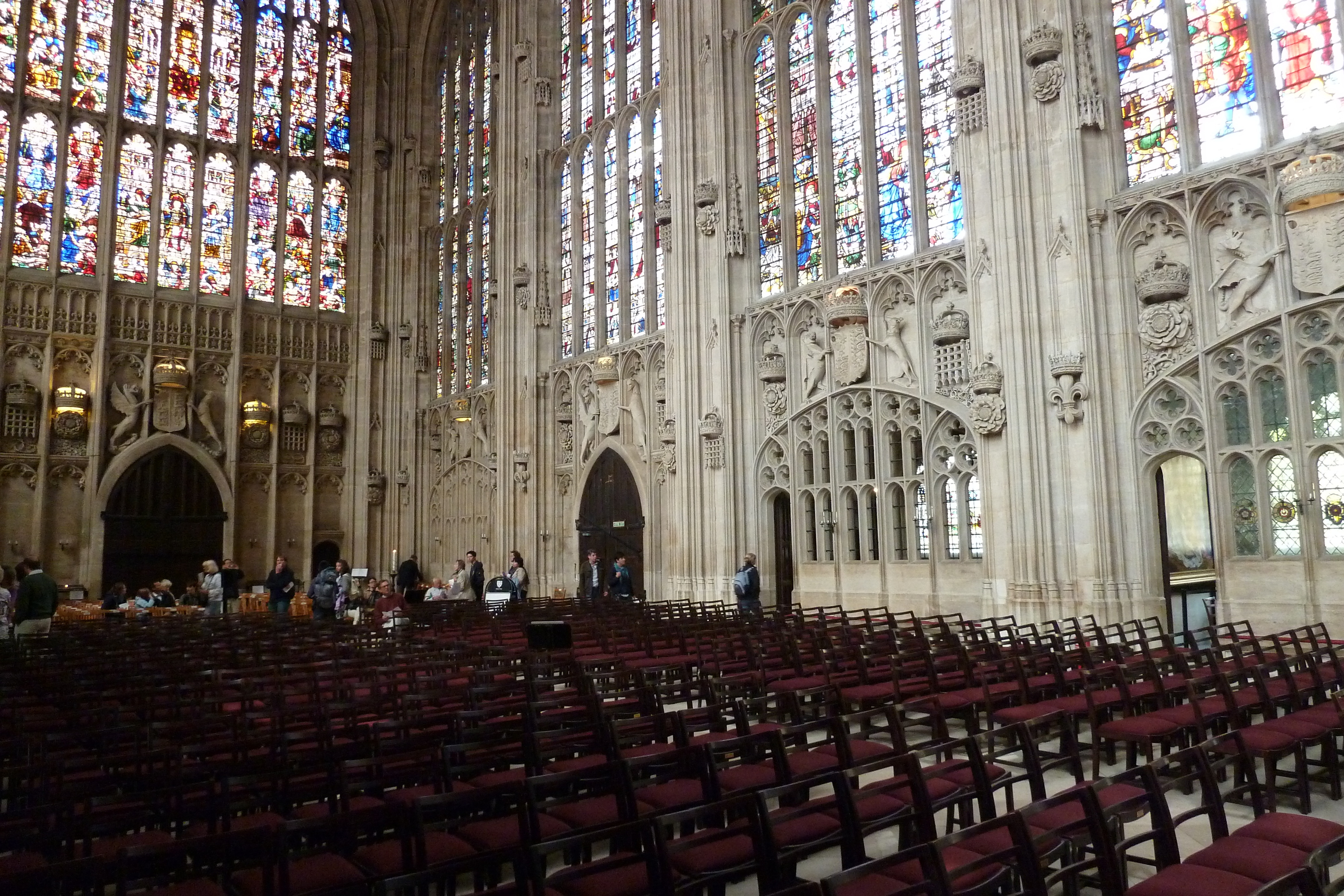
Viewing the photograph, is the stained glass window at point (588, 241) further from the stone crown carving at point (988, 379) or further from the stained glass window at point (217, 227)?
the stone crown carving at point (988, 379)

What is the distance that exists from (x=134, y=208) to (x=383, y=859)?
29271 mm

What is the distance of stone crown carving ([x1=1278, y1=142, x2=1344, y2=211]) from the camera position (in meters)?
11.6

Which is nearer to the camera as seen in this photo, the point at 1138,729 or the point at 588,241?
the point at 1138,729

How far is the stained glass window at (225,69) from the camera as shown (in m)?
29.9

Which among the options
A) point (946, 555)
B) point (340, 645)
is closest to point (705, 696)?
point (340, 645)

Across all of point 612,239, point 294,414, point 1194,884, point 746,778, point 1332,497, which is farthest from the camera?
point 294,414

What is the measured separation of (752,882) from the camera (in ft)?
16.7

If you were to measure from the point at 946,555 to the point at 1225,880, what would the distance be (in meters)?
12.9

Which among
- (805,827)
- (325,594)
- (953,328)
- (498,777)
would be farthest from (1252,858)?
(325,594)

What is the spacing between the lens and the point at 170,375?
2756 cm

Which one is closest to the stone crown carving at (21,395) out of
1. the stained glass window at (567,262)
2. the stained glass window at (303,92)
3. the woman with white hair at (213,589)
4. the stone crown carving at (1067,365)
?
the stained glass window at (303,92)

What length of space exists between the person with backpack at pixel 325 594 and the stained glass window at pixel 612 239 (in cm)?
912

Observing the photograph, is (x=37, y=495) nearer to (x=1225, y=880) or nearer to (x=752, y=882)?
(x=752, y=882)

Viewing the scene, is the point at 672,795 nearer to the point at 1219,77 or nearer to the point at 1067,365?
the point at 1067,365
